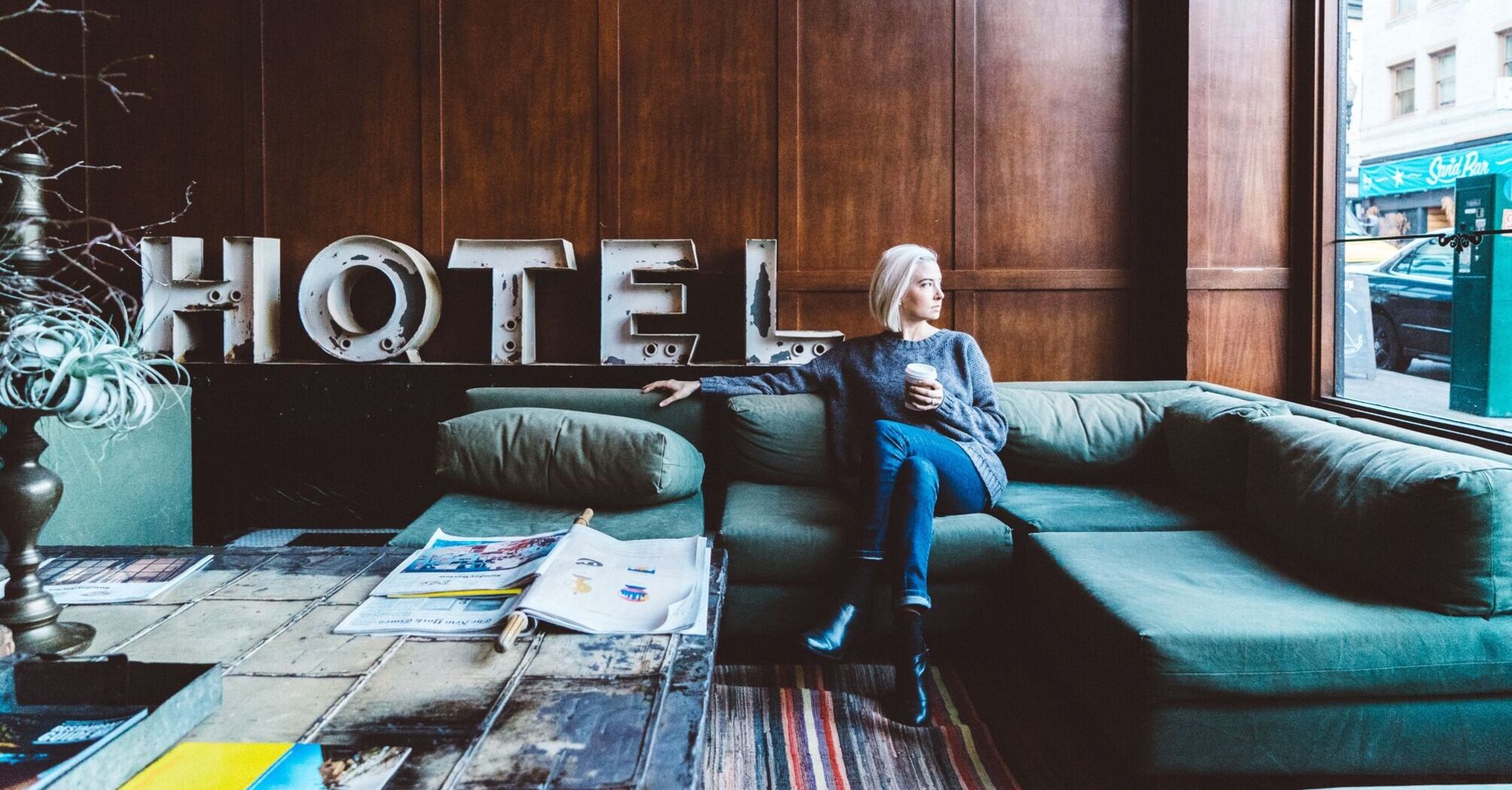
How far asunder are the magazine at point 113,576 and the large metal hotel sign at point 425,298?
5.89 ft

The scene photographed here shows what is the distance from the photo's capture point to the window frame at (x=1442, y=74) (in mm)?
2510

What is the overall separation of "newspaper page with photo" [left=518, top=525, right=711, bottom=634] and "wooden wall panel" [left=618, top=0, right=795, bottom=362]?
1985mm

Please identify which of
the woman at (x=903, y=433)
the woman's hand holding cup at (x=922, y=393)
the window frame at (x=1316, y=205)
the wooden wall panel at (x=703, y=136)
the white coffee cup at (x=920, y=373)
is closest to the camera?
the woman at (x=903, y=433)

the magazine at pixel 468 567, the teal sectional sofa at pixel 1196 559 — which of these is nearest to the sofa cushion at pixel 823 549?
the teal sectional sofa at pixel 1196 559

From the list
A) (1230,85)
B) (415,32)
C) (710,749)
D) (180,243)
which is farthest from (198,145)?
(1230,85)

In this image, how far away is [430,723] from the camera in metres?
1.00

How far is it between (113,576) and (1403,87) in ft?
11.8

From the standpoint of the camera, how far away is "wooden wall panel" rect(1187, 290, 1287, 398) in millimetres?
3367

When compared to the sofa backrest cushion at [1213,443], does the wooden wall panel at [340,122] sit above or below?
above

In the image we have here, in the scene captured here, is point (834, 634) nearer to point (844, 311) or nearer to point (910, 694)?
point (910, 694)

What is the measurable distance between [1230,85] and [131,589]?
12.0ft

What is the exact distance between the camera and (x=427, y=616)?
4.35ft

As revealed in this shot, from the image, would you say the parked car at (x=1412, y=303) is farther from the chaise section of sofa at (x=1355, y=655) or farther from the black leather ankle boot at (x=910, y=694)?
the black leather ankle boot at (x=910, y=694)

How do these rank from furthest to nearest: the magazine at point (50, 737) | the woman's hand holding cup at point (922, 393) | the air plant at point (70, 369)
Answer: the woman's hand holding cup at point (922, 393)
the air plant at point (70, 369)
the magazine at point (50, 737)
